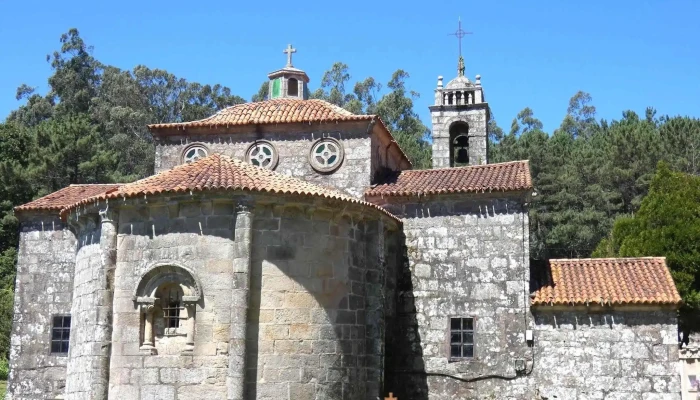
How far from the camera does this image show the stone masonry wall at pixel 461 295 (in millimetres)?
15297

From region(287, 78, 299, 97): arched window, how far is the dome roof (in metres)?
3.92

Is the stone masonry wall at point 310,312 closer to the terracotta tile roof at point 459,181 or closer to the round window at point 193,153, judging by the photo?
the terracotta tile roof at point 459,181

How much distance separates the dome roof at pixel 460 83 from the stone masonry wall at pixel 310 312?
6947 mm

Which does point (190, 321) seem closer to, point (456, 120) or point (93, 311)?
point (93, 311)

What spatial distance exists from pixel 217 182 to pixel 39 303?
316 inches

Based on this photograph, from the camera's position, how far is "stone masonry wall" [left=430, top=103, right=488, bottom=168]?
18.7m

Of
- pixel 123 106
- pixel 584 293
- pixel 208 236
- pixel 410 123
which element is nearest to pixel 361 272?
pixel 208 236

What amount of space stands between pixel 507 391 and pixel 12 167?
2643cm

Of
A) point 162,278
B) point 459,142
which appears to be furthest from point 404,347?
point 459,142

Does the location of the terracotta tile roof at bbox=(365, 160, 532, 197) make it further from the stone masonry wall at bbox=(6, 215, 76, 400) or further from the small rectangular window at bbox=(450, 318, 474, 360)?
the stone masonry wall at bbox=(6, 215, 76, 400)

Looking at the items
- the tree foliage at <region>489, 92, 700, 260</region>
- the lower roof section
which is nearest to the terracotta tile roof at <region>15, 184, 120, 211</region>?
the lower roof section

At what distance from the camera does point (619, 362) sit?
1489 centimetres

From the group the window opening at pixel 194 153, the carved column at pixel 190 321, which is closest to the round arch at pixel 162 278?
the carved column at pixel 190 321

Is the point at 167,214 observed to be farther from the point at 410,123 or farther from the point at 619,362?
the point at 410,123
